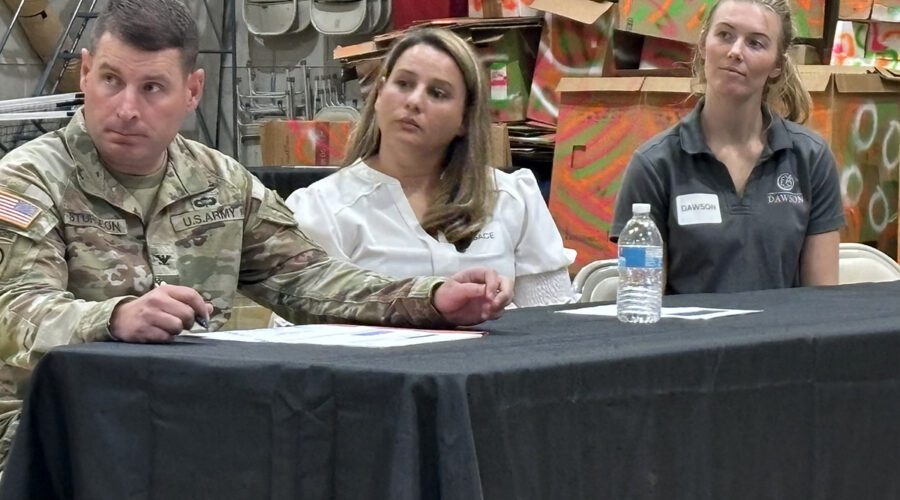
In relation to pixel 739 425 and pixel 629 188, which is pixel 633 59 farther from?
pixel 739 425

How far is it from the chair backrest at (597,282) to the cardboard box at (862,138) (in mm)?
1964

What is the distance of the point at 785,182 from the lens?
2996 mm

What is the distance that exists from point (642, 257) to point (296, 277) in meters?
0.55

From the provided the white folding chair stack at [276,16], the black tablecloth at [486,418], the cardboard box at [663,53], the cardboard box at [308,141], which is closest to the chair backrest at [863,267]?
the black tablecloth at [486,418]

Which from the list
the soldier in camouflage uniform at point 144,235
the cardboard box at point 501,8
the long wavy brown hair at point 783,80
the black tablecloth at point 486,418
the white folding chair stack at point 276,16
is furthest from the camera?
the white folding chair stack at point 276,16

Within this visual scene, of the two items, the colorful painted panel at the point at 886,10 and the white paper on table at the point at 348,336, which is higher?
the colorful painted panel at the point at 886,10

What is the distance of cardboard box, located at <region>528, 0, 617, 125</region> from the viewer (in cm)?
571

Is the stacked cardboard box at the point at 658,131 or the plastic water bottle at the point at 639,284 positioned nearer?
the plastic water bottle at the point at 639,284

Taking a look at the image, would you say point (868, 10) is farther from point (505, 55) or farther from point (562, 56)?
point (505, 55)

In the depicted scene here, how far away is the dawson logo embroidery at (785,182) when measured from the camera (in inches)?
118

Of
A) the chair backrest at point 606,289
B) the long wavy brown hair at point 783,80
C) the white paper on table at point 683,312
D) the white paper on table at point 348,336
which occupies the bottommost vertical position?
the chair backrest at point 606,289

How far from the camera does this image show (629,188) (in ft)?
9.78

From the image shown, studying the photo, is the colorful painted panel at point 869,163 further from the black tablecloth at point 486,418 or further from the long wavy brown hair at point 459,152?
the black tablecloth at point 486,418

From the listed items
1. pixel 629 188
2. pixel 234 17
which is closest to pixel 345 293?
pixel 629 188
